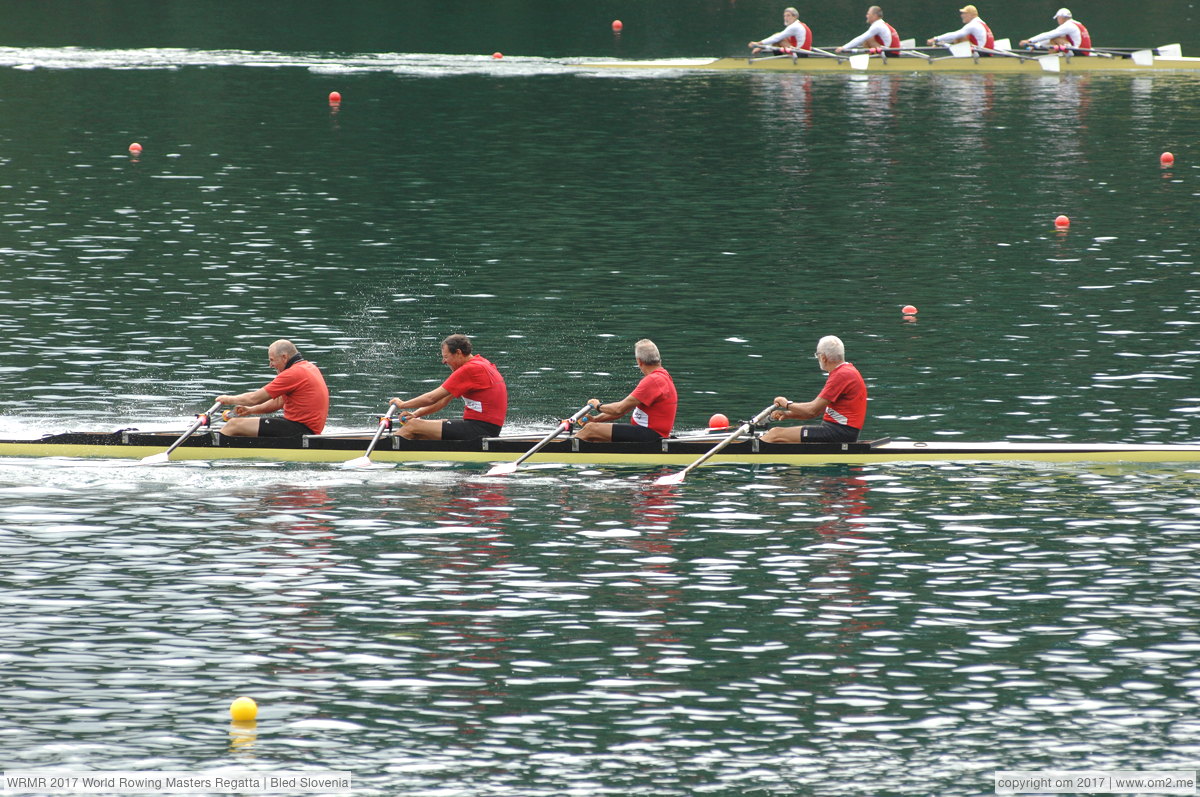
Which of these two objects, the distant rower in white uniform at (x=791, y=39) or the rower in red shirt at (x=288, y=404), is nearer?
the rower in red shirt at (x=288, y=404)

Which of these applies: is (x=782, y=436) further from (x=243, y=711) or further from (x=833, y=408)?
(x=243, y=711)

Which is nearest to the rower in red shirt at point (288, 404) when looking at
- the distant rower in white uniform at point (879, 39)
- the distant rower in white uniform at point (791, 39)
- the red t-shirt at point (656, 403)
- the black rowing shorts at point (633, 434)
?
the black rowing shorts at point (633, 434)

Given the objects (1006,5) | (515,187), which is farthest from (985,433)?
(1006,5)

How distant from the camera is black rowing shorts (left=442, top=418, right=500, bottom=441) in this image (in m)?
22.5

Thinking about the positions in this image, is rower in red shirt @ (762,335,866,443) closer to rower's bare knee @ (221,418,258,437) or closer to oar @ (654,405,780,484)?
oar @ (654,405,780,484)

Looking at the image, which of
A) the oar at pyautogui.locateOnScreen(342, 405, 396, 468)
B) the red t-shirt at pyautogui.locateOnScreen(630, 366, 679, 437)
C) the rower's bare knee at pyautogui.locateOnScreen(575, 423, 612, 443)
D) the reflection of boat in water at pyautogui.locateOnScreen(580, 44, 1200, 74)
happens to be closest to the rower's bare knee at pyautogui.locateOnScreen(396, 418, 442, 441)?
the oar at pyautogui.locateOnScreen(342, 405, 396, 468)

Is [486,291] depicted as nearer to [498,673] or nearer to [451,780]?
[498,673]

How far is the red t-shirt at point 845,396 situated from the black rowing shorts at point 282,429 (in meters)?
6.51

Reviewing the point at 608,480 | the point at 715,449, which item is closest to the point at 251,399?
the point at 608,480

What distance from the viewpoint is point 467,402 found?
74.5 ft

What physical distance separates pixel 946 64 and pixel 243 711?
171 feet

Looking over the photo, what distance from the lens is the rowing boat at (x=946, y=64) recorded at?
6138 centimetres

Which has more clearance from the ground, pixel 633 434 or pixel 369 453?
pixel 633 434

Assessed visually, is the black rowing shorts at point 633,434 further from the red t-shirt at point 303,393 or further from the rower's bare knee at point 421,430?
the red t-shirt at point 303,393
